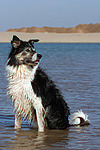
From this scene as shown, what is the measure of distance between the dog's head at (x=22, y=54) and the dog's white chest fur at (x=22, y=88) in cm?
12

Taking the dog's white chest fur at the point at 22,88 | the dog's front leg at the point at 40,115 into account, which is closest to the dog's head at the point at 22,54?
the dog's white chest fur at the point at 22,88

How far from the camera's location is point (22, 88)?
6891mm

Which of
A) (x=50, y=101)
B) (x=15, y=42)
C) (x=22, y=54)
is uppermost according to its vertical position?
(x=15, y=42)

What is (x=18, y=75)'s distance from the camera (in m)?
6.84

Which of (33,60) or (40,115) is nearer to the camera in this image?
(33,60)

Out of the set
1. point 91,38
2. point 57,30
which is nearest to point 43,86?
point 91,38

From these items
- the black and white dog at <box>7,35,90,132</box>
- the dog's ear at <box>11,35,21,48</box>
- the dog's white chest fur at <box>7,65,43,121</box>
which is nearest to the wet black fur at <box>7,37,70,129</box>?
the black and white dog at <box>7,35,90,132</box>

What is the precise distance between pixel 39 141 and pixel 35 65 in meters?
1.43

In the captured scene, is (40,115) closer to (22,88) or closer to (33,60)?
(22,88)

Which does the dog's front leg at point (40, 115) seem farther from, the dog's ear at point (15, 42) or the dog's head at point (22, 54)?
the dog's ear at point (15, 42)

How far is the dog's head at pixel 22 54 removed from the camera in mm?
6676

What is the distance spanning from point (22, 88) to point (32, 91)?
7.9 inches

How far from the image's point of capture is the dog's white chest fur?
269 inches

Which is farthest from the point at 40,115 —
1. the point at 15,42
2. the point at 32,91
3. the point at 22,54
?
the point at 15,42
